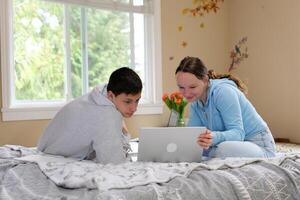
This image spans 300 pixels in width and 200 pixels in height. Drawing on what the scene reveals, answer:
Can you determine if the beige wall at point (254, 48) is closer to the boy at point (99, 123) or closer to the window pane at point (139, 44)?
the window pane at point (139, 44)

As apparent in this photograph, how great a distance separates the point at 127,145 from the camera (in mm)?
1803

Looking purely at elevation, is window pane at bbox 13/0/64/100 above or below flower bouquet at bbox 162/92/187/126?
above

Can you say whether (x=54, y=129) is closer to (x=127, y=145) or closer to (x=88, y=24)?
(x=127, y=145)

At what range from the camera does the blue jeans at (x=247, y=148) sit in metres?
1.81

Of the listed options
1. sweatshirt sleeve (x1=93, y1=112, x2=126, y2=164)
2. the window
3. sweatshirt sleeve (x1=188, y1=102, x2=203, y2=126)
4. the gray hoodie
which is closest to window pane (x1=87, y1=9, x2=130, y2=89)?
the window

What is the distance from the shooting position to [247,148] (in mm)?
1848

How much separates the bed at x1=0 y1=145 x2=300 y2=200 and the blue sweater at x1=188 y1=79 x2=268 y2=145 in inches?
12.8

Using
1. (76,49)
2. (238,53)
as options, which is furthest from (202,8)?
(76,49)

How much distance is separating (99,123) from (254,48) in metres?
2.69

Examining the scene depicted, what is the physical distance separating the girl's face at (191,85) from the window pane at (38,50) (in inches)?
59.9

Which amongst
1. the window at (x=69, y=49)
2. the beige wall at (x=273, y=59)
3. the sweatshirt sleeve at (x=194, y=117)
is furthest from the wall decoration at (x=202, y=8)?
the sweatshirt sleeve at (x=194, y=117)

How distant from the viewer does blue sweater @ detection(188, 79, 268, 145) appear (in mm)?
1869

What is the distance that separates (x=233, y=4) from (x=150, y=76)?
4.13ft

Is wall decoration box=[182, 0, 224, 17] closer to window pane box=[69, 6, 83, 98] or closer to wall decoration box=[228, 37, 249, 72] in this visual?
wall decoration box=[228, 37, 249, 72]
